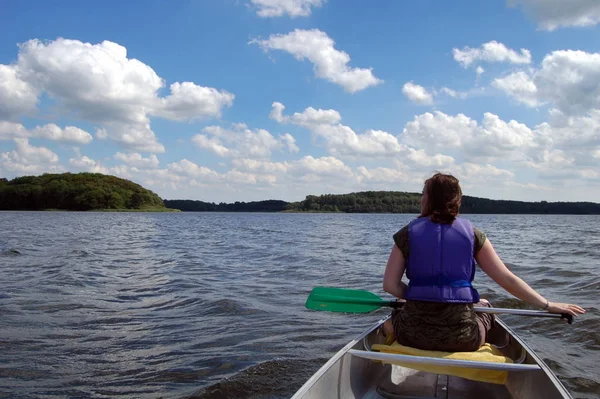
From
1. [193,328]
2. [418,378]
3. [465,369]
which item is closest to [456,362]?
[465,369]

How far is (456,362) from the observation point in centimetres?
389

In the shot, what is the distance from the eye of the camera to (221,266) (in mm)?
17703

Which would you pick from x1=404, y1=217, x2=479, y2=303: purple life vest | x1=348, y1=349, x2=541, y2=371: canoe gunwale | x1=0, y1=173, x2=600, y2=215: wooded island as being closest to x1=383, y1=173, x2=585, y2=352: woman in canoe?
x1=404, y1=217, x2=479, y2=303: purple life vest

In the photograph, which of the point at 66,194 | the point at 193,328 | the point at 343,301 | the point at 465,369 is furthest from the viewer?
the point at 66,194

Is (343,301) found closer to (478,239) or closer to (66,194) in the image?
(478,239)

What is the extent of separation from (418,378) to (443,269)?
1.43 m

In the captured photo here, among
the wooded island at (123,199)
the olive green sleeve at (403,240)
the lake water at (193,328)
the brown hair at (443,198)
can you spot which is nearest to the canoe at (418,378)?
the olive green sleeve at (403,240)

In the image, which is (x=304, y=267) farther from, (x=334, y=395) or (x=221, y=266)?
(x=334, y=395)


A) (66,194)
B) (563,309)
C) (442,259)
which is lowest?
(563,309)

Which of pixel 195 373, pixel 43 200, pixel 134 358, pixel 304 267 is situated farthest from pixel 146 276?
pixel 43 200

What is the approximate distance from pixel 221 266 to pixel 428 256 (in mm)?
14204

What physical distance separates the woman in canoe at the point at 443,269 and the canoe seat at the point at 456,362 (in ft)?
0.32

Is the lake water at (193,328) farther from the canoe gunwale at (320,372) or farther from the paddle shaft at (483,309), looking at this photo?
the canoe gunwale at (320,372)

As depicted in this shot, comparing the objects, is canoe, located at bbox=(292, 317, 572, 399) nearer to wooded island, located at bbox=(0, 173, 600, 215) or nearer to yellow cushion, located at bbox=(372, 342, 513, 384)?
yellow cushion, located at bbox=(372, 342, 513, 384)
